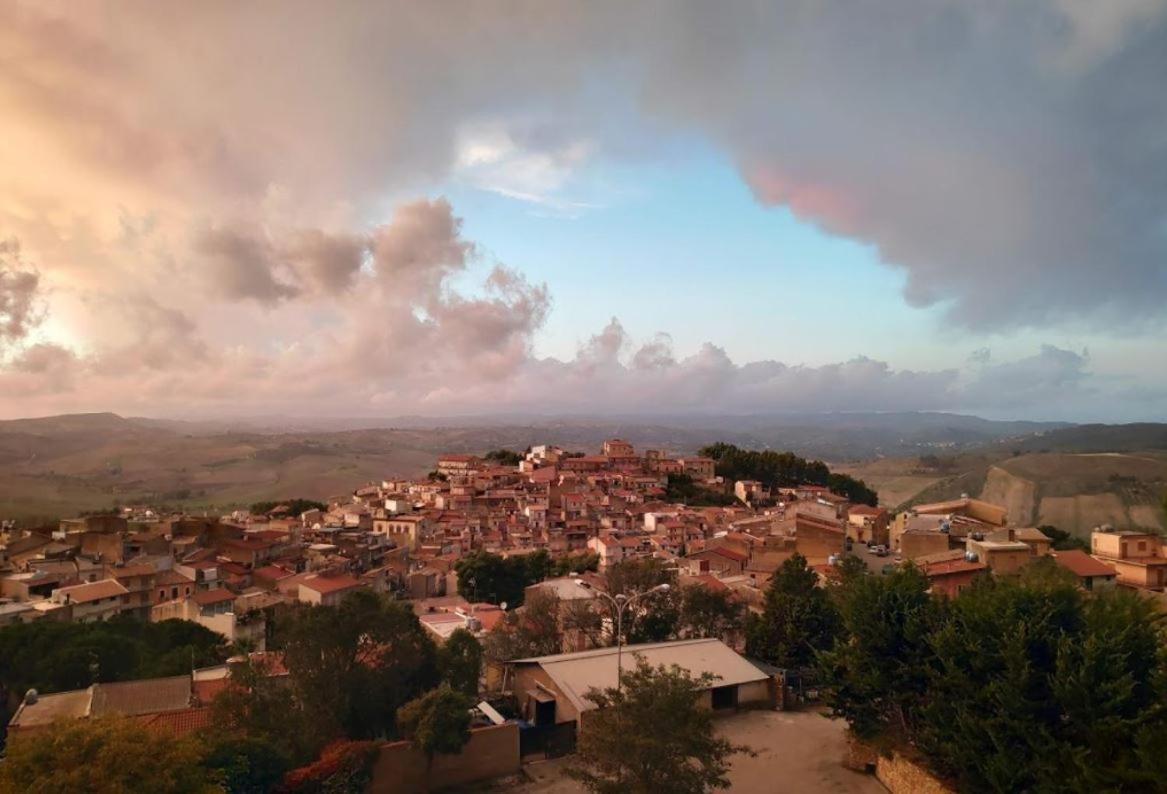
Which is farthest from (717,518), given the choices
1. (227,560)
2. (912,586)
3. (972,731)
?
(972,731)

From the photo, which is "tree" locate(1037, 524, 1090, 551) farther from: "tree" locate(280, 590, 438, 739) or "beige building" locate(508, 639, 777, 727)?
"tree" locate(280, 590, 438, 739)

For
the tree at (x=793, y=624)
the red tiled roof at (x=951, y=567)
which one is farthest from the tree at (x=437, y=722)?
the red tiled roof at (x=951, y=567)

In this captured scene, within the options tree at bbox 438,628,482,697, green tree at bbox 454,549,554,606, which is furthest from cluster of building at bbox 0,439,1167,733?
tree at bbox 438,628,482,697

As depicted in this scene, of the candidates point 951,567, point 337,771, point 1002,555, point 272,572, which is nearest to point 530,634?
point 337,771

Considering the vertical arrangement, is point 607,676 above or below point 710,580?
above

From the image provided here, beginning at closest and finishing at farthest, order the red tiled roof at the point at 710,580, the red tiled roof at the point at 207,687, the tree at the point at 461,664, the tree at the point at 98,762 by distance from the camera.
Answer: the tree at the point at 98,762 → the red tiled roof at the point at 207,687 → the tree at the point at 461,664 → the red tiled roof at the point at 710,580

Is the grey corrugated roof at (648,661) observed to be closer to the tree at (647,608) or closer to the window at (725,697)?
the window at (725,697)

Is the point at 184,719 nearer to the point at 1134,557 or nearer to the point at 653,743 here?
the point at 653,743
